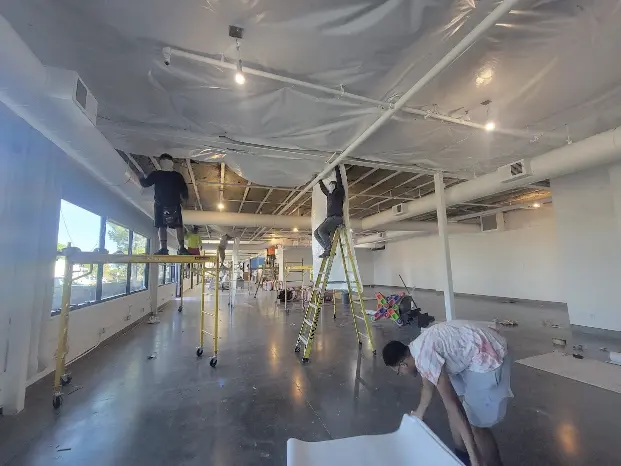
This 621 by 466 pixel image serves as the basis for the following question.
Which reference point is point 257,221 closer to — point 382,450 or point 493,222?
point 382,450

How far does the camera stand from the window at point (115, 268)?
498 cm

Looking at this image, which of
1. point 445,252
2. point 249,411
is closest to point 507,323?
point 445,252

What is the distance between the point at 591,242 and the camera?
5094 millimetres

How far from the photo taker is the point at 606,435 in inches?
78.7

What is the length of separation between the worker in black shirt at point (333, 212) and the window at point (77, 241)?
288 cm

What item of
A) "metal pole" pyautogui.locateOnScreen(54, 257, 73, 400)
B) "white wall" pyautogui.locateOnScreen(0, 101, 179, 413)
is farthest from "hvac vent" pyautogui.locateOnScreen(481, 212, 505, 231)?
"white wall" pyautogui.locateOnScreen(0, 101, 179, 413)

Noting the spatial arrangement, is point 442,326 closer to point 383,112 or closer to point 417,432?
Result: point 417,432

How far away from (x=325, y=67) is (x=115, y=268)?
5507mm

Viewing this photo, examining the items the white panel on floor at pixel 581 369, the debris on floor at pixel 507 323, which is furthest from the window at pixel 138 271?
the debris on floor at pixel 507 323

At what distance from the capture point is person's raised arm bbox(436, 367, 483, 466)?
1.27m

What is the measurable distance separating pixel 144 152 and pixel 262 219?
457 cm

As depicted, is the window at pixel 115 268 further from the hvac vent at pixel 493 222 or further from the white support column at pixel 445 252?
the hvac vent at pixel 493 222

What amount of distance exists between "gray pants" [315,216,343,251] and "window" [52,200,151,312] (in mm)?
2824

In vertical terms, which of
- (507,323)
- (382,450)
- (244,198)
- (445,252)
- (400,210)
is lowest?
(507,323)
